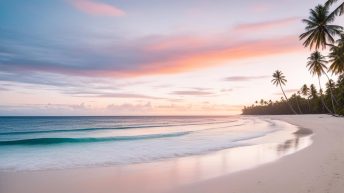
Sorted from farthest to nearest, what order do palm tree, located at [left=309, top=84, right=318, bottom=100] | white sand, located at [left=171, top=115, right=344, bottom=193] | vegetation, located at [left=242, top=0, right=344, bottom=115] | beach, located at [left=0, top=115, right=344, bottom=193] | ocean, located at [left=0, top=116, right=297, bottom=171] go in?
palm tree, located at [left=309, top=84, right=318, bottom=100], vegetation, located at [left=242, top=0, right=344, bottom=115], ocean, located at [left=0, top=116, right=297, bottom=171], beach, located at [left=0, top=115, right=344, bottom=193], white sand, located at [left=171, top=115, right=344, bottom=193]

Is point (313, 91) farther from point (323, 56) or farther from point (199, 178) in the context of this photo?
point (199, 178)

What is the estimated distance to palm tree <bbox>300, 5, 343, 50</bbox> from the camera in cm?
3834

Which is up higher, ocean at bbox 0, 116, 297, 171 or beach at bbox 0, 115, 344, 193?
beach at bbox 0, 115, 344, 193

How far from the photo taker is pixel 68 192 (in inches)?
289

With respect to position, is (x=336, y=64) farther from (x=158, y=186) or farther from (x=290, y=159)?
(x=158, y=186)

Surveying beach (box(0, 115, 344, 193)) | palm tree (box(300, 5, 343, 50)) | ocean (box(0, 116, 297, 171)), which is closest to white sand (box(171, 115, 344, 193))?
beach (box(0, 115, 344, 193))

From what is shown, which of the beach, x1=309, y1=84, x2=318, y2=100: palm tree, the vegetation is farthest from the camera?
x1=309, y1=84, x2=318, y2=100: palm tree

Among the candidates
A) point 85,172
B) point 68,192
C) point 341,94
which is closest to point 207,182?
point 68,192

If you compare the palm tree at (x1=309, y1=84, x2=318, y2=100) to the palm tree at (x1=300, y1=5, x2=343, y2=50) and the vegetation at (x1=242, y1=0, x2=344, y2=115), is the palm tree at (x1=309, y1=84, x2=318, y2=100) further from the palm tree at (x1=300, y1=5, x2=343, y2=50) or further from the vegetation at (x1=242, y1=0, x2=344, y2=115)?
the palm tree at (x1=300, y1=5, x2=343, y2=50)

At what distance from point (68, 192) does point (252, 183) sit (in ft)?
16.6

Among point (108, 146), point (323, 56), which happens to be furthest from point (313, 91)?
point (108, 146)

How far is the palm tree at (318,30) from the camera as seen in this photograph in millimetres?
38344

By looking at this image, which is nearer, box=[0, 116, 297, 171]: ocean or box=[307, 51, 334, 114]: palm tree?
box=[0, 116, 297, 171]: ocean

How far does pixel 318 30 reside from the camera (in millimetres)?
39594
